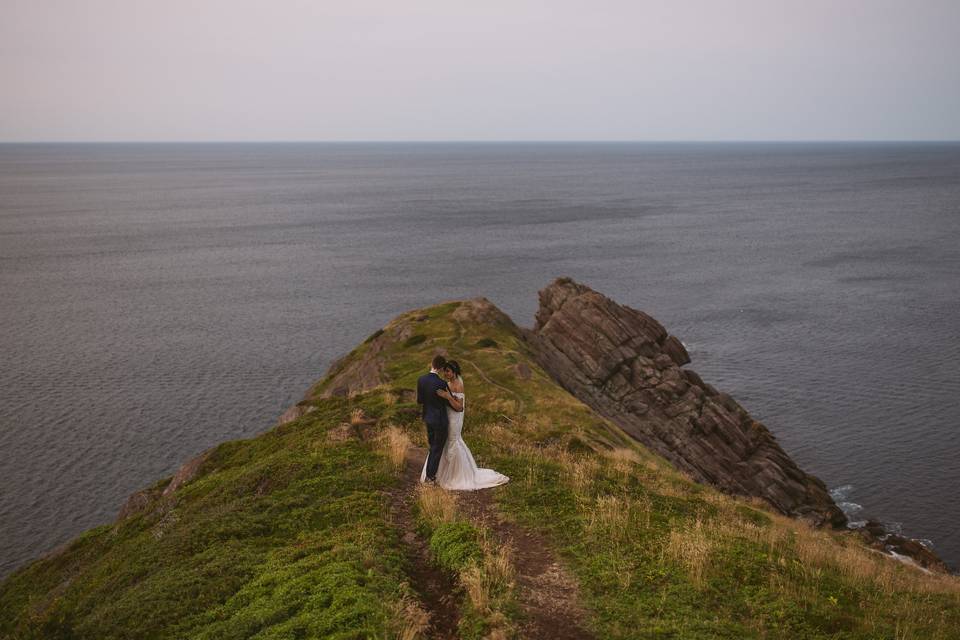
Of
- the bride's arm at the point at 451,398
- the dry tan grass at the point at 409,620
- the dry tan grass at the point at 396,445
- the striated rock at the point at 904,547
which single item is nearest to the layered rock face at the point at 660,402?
the striated rock at the point at 904,547

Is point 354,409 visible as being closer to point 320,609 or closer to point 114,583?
point 114,583

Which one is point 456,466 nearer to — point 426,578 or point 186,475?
point 426,578

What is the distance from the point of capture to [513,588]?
48.0 ft

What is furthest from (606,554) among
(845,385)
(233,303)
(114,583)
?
(233,303)

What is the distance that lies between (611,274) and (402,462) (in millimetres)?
96849

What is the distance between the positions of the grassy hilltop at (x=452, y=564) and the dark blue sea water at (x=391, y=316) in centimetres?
2810

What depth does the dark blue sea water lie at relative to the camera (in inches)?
2037

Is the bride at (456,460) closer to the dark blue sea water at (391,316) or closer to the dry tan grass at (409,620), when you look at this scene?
the dry tan grass at (409,620)

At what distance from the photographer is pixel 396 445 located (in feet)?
76.3

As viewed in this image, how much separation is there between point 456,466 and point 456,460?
0.20m

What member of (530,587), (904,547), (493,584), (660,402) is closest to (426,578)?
(493,584)

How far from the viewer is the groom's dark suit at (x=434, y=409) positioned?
66.5 feet

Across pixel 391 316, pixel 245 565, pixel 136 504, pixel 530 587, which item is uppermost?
pixel 530 587

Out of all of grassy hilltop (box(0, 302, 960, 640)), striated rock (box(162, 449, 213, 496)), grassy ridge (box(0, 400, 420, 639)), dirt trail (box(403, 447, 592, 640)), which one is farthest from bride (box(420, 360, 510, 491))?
striated rock (box(162, 449, 213, 496))
